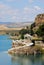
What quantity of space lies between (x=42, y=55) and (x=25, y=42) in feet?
25.5

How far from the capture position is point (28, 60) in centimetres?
4975

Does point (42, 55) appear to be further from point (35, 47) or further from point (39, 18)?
point (39, 18)

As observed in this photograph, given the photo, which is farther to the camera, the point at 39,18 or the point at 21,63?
the point at 39,18

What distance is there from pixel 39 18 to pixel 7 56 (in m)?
66.0

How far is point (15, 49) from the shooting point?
56.6 meters

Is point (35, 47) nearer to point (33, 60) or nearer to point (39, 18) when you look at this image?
point (33, 60)

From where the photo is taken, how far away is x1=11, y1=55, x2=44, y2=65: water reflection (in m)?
46.4

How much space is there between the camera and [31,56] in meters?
54.5

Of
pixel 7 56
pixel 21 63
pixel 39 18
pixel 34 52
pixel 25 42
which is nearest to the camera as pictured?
pixel 21 63

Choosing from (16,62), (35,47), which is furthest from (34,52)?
(16,62)

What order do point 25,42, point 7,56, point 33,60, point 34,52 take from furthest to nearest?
point 25,42, point 34,52, point 7,56, point 33,60

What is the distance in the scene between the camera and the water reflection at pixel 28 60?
1827 inches

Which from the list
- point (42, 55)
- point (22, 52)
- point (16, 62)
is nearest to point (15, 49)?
point (22, 52)

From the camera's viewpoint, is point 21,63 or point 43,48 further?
point 43,48
